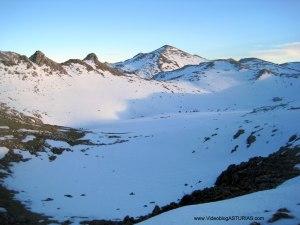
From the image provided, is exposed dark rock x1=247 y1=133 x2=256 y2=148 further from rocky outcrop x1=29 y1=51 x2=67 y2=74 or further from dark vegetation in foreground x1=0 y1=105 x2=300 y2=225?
rocky outcrop x1=29 y1=51 x2=67 y2=74

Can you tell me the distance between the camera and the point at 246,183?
20.9 m

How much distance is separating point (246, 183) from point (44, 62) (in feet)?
253

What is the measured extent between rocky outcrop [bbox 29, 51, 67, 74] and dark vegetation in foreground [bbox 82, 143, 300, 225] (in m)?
71.2

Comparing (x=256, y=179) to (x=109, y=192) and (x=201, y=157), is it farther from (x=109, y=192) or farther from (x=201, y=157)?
(x=201, y=157)

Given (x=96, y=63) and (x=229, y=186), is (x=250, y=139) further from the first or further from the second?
(x=96, y=63)

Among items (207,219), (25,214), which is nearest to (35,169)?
(25,214)

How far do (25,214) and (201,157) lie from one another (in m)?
18.7

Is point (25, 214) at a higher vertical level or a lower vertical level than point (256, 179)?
lower

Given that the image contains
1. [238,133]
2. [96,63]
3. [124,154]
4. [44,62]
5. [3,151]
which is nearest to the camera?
[3,151]

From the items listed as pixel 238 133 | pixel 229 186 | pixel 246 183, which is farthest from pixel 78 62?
pixel 246 183

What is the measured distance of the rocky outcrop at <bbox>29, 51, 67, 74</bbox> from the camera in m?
90.2

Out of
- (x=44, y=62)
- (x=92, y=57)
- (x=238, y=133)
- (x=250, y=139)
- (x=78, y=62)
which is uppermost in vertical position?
(x=92, y=57)

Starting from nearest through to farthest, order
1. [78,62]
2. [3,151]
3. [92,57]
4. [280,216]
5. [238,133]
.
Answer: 1. [280,216]
2. [3,151]
3. [238,133]
4. [78,62]
5. [92,57]

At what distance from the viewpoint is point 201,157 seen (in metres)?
38.3
